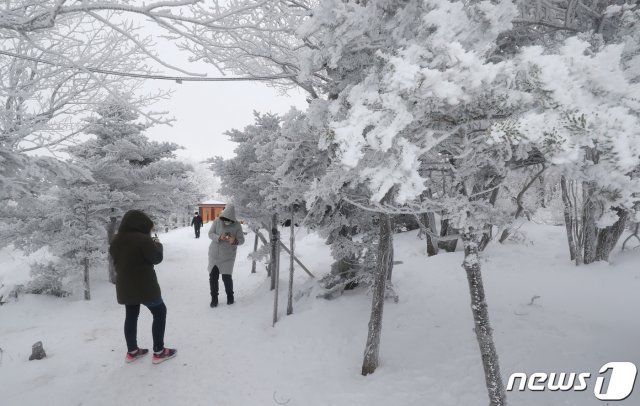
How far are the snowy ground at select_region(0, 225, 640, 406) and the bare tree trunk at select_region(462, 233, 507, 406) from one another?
28 centimetres

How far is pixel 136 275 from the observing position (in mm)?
4289

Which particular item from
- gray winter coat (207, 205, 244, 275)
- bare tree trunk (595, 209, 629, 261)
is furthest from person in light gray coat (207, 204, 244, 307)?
bare tree trunk (595, 209, 629, 261)

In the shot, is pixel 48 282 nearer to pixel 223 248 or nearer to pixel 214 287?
pixel 214 287

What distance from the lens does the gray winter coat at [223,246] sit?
22.6ft

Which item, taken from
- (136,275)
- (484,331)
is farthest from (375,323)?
(136,275)

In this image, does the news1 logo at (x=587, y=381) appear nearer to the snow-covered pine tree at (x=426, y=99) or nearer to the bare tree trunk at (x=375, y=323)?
the snow-covered pine tree at (x=426, y=99)

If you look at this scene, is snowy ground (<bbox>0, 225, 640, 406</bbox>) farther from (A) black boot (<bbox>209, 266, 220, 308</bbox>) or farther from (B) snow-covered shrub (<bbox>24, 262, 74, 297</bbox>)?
(B) snow-covered shrub (<bbox>24, 262, 74, 297</bbox>)

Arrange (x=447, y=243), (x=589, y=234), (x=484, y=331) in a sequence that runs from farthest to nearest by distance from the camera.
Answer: (x=447, y=243)
(x=589, y=234)
(x=484, y=331)

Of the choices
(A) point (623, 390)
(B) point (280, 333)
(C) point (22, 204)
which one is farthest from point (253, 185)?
(A) point (623, 390)

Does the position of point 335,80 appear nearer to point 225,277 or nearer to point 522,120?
point 522,120

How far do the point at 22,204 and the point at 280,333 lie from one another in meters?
3.91

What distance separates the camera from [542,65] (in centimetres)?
196

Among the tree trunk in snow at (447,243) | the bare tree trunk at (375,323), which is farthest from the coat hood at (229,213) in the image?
the tree trunk in snow at (447,243)

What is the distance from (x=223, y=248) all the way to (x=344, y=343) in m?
3.39
